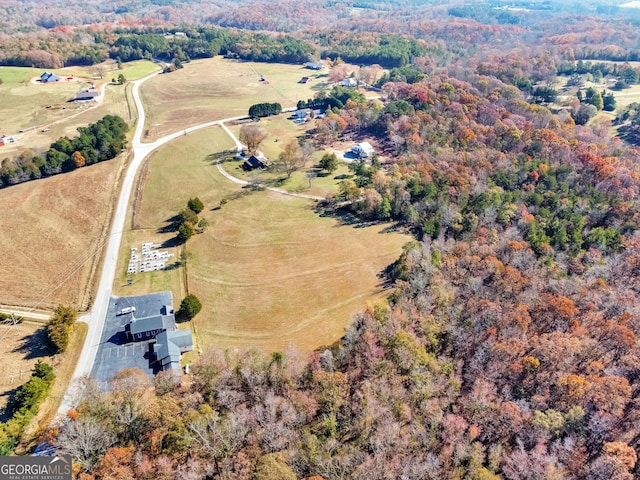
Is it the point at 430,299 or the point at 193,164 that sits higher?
the point at 193,164

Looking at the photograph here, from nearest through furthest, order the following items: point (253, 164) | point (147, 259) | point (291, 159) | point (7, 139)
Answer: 1. point (147, 259)
2. point (291, 159)
3. point (253, 164)
4. point (7, 139)

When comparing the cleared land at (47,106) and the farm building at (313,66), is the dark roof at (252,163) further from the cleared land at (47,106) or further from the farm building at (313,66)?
the farm building at (313,66)

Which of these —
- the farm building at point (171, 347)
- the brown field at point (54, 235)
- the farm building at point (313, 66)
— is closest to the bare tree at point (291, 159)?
the brown field at point (54, 235)

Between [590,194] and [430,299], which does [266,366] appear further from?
[590,194]

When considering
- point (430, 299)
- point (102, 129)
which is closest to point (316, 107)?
point (102, 129)

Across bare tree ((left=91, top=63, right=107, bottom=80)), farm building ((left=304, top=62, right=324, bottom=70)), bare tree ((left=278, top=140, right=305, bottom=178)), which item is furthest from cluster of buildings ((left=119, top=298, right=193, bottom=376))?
farm building ((left=304, top=62, right=324, bottom=70))

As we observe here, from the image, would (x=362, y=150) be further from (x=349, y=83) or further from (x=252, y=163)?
(x=349, y=83)

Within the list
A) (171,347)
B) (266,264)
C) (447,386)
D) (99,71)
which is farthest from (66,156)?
Result: (99,71)
